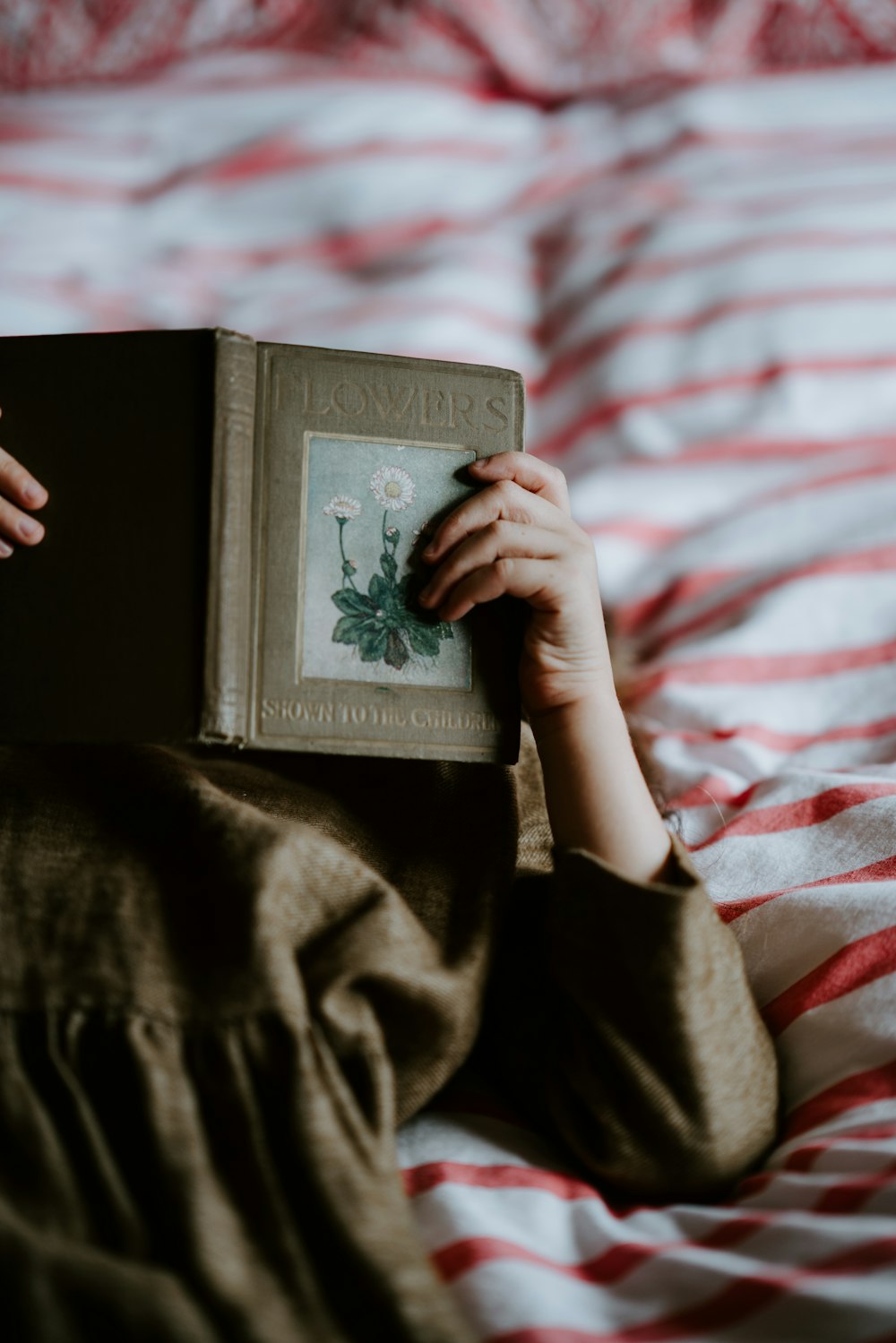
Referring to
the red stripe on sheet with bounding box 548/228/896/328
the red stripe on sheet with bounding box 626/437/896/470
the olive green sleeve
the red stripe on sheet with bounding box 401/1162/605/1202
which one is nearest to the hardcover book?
the olive green sleeve

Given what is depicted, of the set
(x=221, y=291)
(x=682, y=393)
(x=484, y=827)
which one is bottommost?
(x=484, y=827)

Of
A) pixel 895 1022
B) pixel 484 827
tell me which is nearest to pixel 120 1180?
pixel 484 827

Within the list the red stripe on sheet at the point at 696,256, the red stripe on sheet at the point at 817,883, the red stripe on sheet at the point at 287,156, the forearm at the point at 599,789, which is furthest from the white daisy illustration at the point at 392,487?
the red stripe on sheet at the point at 287,156

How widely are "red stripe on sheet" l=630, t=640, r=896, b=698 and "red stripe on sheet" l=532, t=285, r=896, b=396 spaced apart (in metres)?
0.33

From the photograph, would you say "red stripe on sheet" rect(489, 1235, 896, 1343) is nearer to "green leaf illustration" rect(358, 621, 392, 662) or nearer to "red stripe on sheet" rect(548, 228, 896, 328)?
"green leaf illustration" rect(358, 621, 392, 662)

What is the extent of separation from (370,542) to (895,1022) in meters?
0.36

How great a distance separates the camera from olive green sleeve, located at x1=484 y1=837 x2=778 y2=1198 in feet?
2.04

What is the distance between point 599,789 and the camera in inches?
27.4

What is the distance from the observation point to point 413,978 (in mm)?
636

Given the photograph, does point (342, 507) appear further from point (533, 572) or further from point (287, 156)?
point (287, 156)

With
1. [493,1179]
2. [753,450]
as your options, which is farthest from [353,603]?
[753,450]

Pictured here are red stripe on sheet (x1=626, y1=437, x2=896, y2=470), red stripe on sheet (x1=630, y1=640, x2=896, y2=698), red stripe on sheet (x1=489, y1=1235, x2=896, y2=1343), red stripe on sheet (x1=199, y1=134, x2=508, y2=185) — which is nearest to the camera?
red stripe on sheet (x1=489, y1=1235, x2=896, y2=1343)

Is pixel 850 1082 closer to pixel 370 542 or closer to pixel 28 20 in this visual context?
pixel 370 542

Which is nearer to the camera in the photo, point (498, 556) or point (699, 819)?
point (498, 556)
